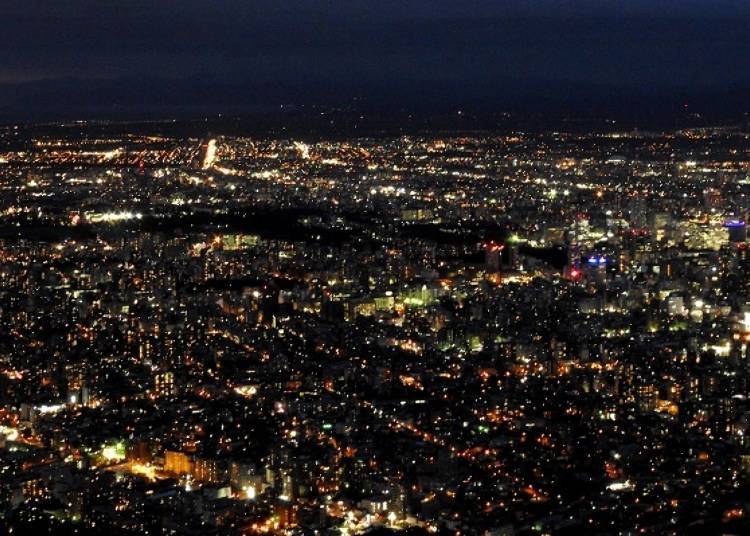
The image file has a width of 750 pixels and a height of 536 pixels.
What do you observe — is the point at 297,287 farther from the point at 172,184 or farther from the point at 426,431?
the point at 172,184

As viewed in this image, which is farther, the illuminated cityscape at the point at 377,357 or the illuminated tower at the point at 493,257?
the illuminated tower at the point at 493,257

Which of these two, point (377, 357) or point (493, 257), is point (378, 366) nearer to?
point (377, 357)

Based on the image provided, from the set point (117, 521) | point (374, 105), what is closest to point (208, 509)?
point (117, 521)

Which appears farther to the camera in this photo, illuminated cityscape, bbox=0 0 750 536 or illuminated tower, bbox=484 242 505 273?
illuminated tower, bbox=484 242 505 273

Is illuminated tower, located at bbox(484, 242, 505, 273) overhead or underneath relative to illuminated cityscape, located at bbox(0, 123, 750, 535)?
underneath

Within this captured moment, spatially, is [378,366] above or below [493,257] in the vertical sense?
above

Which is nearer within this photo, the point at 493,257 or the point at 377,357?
the point at 377,357

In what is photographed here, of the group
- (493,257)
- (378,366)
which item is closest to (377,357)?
(378,366)

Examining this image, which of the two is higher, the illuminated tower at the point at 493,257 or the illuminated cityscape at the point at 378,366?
the illuminated cityscape at the point at 378,366

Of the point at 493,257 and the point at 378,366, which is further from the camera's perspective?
the point at 493,257

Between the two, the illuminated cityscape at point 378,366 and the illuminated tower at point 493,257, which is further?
the illuminated tower at point 493,257

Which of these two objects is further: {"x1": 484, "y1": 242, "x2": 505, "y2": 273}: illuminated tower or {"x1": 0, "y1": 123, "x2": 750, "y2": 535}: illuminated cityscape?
{"x1": 484, "y1": 242, "x2": 505, "y2": 273}: illuminated tower
